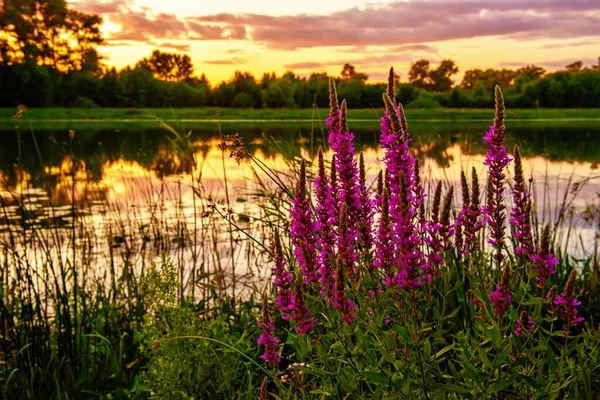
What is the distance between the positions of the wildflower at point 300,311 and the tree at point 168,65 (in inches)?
3840

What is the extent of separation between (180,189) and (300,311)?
7902 mm

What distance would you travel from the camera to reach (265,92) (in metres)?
69.3

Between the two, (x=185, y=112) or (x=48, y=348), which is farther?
(x=185, y=112)

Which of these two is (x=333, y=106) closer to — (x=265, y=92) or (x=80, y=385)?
(x=80, y=385)

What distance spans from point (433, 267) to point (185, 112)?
66225mm

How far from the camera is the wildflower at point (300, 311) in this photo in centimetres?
223

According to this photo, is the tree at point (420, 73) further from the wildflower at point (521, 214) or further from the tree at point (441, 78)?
the wildflower at point (521, 214)

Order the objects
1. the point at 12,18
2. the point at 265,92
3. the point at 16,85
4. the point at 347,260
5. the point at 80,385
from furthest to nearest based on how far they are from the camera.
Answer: the point at 265,92, the point at 12,18, the point at 16,85, the point at 80,385, the point at 347,260

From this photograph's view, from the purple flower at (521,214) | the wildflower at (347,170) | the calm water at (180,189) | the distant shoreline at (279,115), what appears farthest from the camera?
the distant shoreline at (279,115)

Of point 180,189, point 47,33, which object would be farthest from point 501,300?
point 47,33

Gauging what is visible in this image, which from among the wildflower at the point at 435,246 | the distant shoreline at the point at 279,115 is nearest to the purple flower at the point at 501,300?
the wildflower at the point at 435,246

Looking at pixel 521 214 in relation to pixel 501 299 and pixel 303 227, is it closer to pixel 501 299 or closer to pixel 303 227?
pixel 501 299

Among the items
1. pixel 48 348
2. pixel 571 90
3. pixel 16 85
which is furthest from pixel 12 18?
pixel 48 348

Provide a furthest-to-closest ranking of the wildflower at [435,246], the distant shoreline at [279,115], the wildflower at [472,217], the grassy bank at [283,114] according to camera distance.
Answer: the grassy bank at [283,114] < the distant shoreline at [279,115] < the wildflower at [472,217] < the wildflower at [435,246]
